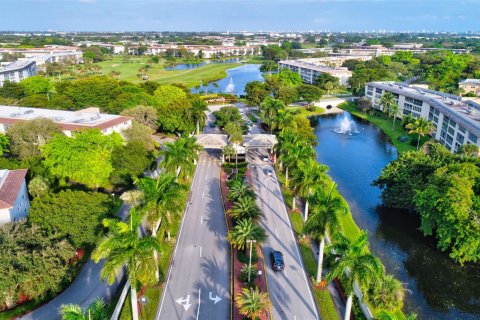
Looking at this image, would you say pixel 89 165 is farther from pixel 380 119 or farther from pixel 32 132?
pixel 380 119

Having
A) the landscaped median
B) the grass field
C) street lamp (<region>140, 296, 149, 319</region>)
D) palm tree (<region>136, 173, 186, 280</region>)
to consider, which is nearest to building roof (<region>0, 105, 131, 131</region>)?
palm tree (<region>136, 173, 186, 280</region>)

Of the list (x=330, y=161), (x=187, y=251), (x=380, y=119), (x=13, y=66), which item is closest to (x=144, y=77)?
(x=13, y=66)

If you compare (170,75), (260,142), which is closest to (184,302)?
(260,142)

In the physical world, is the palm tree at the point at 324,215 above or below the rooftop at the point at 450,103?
below

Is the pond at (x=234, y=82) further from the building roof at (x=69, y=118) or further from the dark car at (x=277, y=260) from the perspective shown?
the dark car at (x=277, y=260)

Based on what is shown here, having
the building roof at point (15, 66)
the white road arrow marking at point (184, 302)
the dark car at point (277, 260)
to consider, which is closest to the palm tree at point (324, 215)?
the dark car at point (277, 260)

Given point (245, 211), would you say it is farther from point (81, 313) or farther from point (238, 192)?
point (81, 313)
